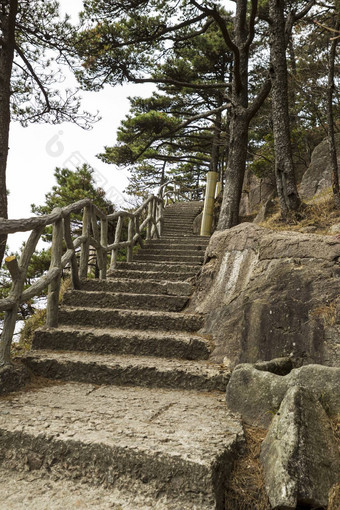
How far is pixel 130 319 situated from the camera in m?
3.60

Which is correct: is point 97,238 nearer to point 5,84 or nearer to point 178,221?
point 5,84

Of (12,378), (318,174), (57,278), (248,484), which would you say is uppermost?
(318,174)

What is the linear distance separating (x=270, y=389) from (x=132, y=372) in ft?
3.73

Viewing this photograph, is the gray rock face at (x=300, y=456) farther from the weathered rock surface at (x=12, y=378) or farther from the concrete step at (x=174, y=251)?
the concrete step at (x=174, y=251)

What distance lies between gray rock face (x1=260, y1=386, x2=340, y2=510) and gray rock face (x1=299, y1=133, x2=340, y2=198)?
7760 millimetres

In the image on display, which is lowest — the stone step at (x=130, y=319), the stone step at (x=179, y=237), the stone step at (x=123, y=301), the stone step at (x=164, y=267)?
the stone step at (x=130, y=319)

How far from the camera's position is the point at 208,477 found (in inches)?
59.5

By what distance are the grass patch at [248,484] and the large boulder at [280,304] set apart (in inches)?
38.3

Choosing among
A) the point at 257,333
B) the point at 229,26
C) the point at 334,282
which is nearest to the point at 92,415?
the point at 257,333

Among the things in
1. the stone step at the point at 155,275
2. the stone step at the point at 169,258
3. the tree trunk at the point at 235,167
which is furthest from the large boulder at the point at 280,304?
the tree trunk at the point at 235,167

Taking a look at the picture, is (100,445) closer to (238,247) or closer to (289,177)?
(238,247)

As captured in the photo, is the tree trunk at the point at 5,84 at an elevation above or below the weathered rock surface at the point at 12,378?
above

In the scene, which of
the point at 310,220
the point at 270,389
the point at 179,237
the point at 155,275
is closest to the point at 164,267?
the point at 155,275

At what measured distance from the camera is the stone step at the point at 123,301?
404cm
